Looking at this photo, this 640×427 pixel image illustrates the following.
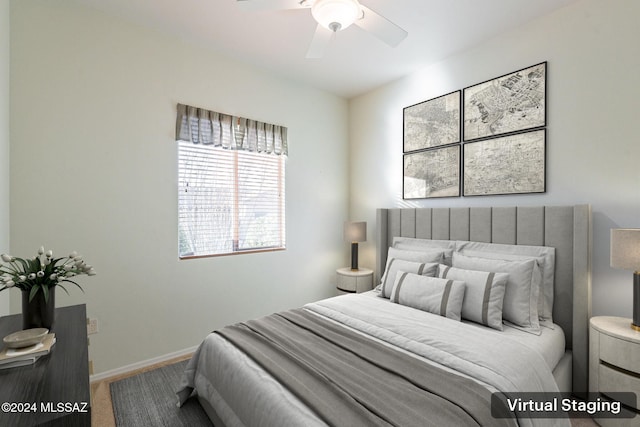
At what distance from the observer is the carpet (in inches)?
76.5

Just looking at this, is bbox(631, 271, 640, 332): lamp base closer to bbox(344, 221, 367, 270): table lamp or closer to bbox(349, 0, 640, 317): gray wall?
bbox(349, 0, 640, 317): gray wall

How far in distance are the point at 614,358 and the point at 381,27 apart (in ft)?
7.99

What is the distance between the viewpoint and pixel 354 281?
339 centimetres

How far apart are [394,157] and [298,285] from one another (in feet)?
6.23

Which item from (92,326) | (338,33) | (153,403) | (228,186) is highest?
(338,33)

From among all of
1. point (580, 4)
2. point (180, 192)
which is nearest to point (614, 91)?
point (580, 4)

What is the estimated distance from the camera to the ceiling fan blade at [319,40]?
1953 millimetres

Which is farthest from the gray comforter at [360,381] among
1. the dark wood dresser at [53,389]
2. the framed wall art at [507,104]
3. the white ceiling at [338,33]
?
the white ceiling at [338,33]

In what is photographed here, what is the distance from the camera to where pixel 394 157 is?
354cm

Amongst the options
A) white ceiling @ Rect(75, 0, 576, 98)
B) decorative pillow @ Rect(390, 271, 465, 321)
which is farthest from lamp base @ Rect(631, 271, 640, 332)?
white ceiling @ Rect(75, 0, 576, 98)

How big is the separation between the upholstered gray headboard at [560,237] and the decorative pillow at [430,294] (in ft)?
2.29

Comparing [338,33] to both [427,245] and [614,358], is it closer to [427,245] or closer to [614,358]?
[427,245]

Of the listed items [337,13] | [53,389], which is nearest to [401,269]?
[337,13]

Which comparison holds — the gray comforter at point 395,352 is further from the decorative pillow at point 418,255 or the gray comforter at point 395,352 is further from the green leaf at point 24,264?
the green leaf at point 24,264
